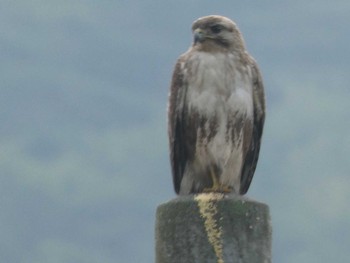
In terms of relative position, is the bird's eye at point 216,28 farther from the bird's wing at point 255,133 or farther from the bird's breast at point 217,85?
the bird's wing at point 255,133

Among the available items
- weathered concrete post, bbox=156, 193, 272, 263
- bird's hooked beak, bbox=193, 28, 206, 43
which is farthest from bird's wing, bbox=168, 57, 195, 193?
weathered concrete post, bbox=156, 193, 272, 263

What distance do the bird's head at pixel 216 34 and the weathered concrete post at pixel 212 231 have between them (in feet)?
8.10

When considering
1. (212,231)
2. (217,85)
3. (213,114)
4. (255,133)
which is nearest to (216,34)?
(217,85)

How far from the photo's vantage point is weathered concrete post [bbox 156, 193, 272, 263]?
5.46 metres

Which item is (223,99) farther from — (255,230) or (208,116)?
(255,230)

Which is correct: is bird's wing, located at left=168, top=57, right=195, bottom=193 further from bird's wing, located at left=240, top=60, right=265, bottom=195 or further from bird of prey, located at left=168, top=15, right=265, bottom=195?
bird's wing, located at left=240, top=60, right=265, bottom=195

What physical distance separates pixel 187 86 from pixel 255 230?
2.32 meters

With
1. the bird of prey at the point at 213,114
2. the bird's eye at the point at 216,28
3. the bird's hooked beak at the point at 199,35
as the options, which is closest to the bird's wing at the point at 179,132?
the bird of prey at the point at 213,114

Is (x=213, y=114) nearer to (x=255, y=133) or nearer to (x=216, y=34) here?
(x=255, y=133)

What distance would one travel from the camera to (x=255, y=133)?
7.93 metres

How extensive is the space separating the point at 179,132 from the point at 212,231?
224cm

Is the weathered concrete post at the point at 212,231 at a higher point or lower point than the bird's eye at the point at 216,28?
lower

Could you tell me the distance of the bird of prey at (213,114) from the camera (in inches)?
294

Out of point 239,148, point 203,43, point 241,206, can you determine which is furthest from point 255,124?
point 241,206
